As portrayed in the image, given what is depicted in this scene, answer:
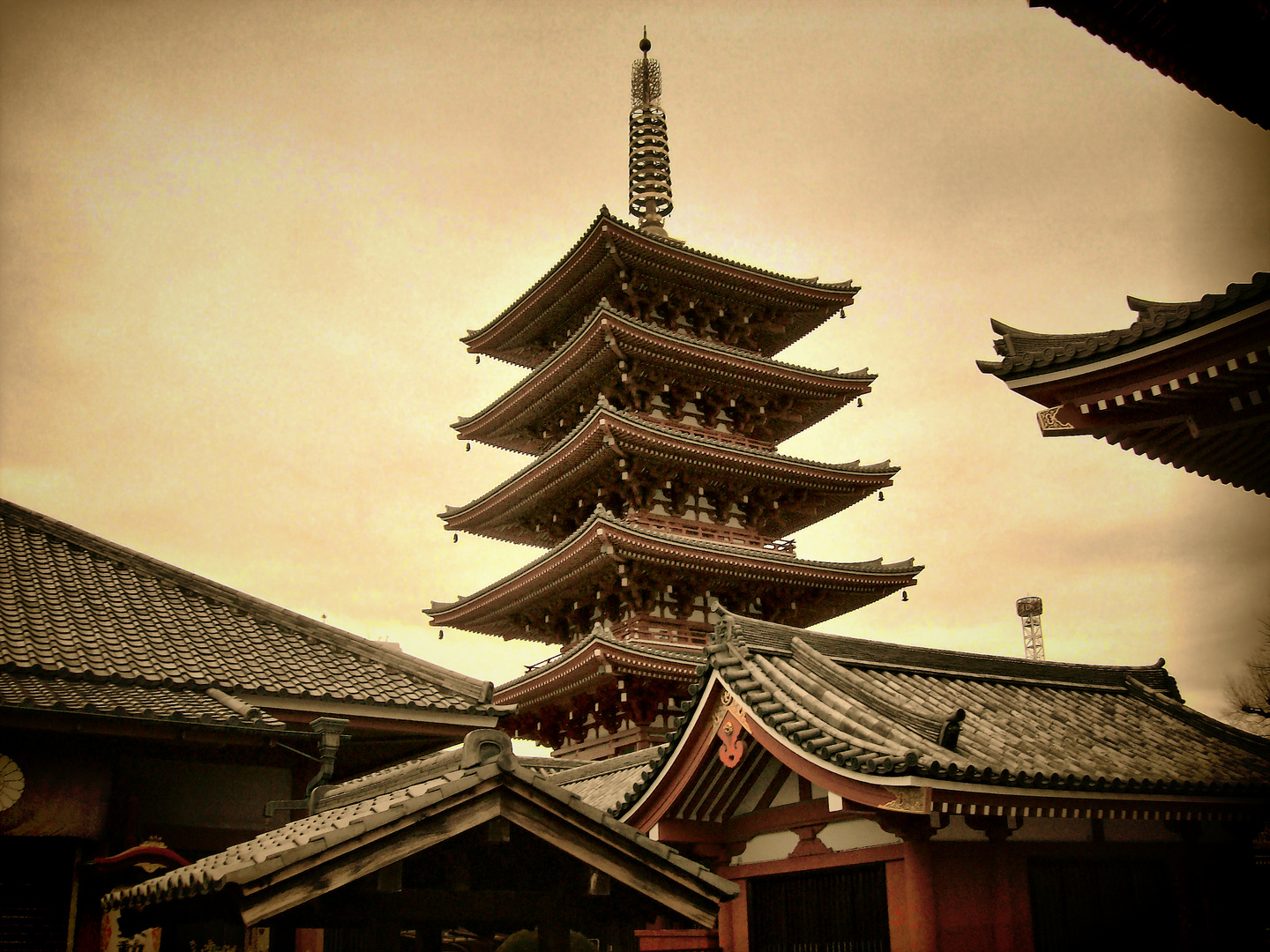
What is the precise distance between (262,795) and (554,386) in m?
16.4

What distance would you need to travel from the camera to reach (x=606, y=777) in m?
14.2

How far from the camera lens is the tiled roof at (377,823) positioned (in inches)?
181

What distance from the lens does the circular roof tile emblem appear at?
834 centimetres

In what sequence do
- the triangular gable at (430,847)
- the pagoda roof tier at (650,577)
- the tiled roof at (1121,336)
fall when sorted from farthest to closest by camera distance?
1. the pagoda roof tier at (650,577)
2. the tiled roof at (1121,336)
3. the triangular gable at (430,847)

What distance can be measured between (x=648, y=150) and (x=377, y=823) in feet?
94.7

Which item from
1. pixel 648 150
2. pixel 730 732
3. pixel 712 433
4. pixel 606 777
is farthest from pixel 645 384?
pixel 730 732

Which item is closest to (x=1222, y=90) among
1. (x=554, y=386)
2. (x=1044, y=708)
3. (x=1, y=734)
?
(x=1044, y=708)

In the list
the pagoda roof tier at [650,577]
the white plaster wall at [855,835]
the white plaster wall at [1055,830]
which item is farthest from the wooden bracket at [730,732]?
the pagoda roof tier at [650,577]

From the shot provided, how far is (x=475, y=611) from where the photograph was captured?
26.2 m

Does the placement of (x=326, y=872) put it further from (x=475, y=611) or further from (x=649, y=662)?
(x=475, y=611)

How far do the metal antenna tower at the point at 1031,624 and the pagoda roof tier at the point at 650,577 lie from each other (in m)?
20.9

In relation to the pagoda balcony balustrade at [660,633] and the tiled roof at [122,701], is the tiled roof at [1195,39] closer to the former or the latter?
the tiled roof at [122,701]

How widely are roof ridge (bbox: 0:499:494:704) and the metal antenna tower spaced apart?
37237 millimetres

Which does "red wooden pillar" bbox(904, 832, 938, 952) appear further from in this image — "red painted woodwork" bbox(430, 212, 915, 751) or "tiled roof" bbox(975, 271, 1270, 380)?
"red painted woodwork" bbox(430, 212, 915, 751)
